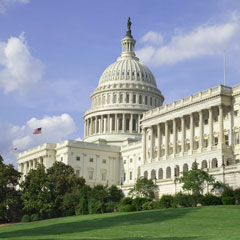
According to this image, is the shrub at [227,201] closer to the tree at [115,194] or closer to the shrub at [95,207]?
the shrub at [95,207]

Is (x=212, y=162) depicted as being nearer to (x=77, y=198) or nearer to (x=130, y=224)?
(x=77, y=198)

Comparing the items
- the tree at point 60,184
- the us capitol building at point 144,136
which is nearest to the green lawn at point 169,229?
the us capitol building at point 144,136

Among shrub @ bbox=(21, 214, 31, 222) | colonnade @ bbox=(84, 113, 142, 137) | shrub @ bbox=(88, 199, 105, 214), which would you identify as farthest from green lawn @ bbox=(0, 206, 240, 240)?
colonnade @ bbox=(84, 113, 142, 137)

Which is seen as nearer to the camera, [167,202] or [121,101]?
[167,202]

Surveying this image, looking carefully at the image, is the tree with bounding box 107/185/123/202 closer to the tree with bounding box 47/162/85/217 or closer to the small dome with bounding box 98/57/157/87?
the tree with bounding box 47/162/85/217

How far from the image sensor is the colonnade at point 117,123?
168 meters

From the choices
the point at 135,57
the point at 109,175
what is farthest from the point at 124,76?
the point at 109,175

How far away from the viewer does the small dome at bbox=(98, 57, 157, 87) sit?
178 m

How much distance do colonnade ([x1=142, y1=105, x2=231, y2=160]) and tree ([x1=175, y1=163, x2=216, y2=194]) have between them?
20.8 metres

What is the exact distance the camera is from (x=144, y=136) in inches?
5084

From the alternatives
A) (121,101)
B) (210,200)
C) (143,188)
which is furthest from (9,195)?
(121,101)

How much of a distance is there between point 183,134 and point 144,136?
58.1 ft

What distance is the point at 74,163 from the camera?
476 feet

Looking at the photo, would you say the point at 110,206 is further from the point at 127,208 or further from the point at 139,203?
the point at 127,208
